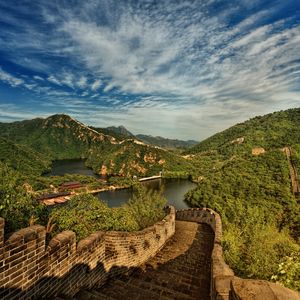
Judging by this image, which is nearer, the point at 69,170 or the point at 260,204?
the point at 260,204

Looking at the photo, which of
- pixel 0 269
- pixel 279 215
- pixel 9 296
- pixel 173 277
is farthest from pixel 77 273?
pixel 279 215

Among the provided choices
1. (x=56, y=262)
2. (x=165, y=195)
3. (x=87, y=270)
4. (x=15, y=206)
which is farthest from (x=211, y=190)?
(x=56, y=262)

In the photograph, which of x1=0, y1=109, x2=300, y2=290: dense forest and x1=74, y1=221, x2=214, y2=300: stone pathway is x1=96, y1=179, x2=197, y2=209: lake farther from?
x1=74, y1=221, x2=214, y2=300: stone pathway

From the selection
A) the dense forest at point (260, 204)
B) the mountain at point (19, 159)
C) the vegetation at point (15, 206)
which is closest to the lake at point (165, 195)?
the dense forest at point (260, 204)

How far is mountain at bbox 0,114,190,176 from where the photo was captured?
11394 cm

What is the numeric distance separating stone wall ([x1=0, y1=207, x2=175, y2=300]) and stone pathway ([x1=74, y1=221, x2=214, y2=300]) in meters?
0.34

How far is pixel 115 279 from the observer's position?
594 cm

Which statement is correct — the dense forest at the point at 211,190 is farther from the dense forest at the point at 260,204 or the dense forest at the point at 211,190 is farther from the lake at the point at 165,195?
the lake at the point at 165,195

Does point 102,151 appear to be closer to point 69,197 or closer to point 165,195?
point 165,195

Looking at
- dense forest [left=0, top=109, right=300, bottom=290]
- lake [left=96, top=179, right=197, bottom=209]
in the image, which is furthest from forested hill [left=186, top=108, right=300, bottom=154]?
lake [left=96, top=179, right=197, bottom=209]

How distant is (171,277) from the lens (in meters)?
6.38

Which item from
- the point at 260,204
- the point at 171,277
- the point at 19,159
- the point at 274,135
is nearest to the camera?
the point at 171,277

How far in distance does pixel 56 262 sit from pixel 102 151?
154824 millimetres

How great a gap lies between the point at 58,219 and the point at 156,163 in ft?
363
